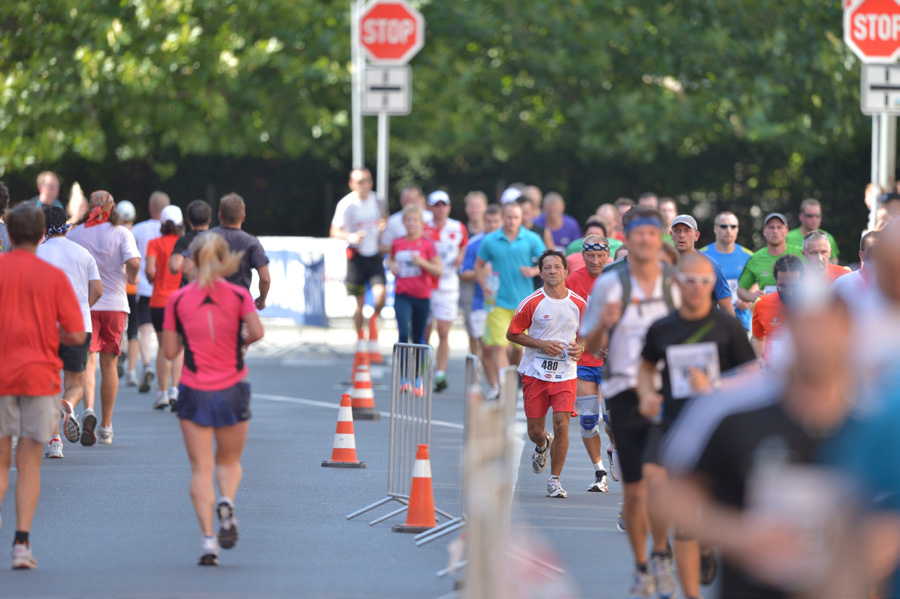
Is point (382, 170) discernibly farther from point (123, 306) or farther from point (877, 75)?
point (123, 306)

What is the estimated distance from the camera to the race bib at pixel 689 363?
23.3ft

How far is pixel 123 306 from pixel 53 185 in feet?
12.4

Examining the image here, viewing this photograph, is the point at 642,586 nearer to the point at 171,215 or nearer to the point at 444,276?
the point at 171,215

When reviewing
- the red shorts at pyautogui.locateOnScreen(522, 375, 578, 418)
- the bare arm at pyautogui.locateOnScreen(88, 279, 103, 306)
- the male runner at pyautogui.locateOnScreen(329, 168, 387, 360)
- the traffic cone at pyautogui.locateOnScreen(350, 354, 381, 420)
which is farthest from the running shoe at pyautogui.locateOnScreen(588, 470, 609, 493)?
the male runner at pyautogui.locateOnScreen(329, 168, 387, 360)

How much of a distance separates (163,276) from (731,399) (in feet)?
37.3

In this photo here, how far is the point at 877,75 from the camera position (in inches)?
724

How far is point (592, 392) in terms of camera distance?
11.0 m

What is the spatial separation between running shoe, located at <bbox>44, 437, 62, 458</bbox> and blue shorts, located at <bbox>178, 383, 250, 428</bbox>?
4.37 metres

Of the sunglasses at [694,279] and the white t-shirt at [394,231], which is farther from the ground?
the white t-shirt at [394,231]

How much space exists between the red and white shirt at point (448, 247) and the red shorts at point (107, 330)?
5.28 m

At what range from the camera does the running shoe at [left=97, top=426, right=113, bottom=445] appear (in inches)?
522

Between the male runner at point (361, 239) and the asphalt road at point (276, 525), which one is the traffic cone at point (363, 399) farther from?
the male runner at point (361, 239)

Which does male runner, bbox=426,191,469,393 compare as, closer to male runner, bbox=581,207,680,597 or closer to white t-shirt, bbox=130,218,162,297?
white t-shirt, bbox=130,218,162,297

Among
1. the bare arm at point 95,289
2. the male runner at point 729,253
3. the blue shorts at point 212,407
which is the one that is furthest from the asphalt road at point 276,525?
the male runner at point 729,253
